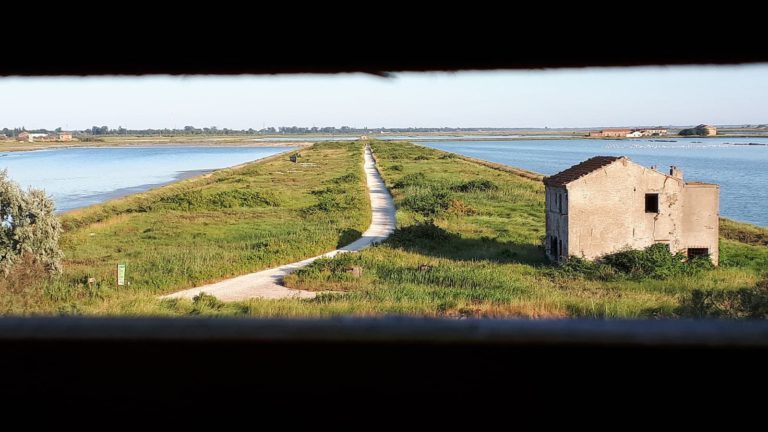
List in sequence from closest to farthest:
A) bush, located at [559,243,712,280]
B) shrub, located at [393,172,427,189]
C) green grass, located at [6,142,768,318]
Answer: green grass, located at [6,142,768,318]
bush, located at [559,243,712,280]
shrub, located at [393,172,427,189]

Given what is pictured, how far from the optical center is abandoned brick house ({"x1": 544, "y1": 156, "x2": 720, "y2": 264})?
19062 millimetres

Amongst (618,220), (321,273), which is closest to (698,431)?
(321,273)

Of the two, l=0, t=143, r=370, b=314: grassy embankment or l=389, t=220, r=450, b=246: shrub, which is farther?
l=389, t=220, r=450, b=246: shrub

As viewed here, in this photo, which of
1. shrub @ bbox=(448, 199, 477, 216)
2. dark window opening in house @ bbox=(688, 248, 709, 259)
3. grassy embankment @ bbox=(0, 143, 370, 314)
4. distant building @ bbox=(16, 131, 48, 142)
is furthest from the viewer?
distant building @ bbox=(16, 131, 48, 142)

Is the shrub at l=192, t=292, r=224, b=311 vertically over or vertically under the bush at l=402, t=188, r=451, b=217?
under

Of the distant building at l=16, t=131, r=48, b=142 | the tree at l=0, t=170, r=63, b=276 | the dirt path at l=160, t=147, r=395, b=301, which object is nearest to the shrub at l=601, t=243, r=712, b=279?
the dirt path at l=160, t=147, r=395, b=301

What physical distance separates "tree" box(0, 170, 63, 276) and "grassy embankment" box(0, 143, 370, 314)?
769 millimetres

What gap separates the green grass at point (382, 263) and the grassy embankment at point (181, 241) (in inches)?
2.3

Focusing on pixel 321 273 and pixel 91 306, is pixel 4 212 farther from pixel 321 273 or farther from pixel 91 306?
pixel 321 273

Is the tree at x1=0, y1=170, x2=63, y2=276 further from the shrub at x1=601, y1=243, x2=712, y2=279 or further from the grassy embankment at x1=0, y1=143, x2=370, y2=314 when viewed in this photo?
the shrub at x1=601, y1=243, x2=712, y2=279

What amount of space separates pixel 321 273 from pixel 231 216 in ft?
52.1
